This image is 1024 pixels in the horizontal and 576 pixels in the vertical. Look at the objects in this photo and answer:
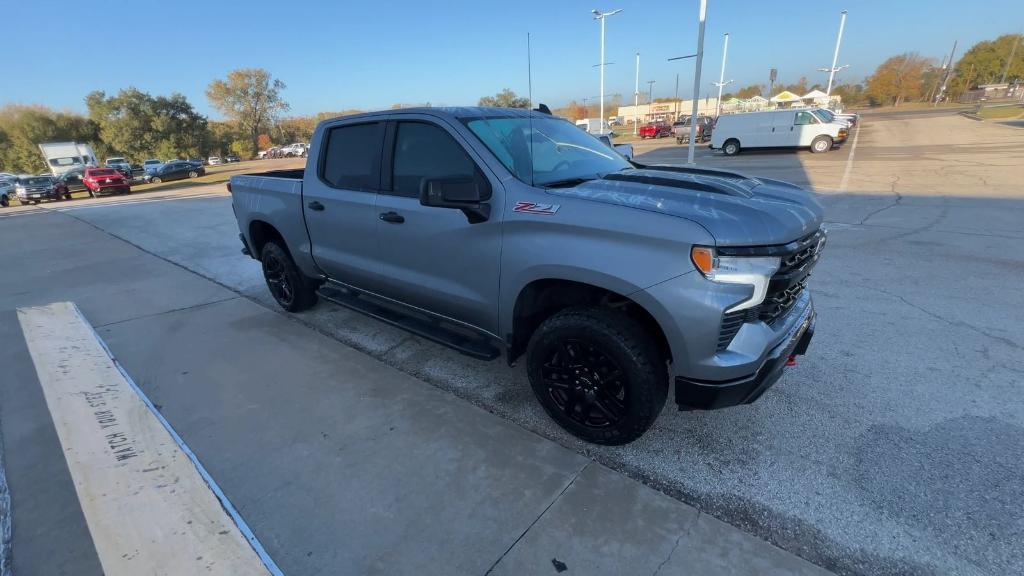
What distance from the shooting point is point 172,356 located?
4094 mm

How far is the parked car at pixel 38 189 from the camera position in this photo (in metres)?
21.9

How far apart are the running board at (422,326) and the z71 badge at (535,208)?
0.91 meters

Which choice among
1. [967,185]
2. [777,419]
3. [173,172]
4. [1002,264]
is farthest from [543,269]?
[173,172]

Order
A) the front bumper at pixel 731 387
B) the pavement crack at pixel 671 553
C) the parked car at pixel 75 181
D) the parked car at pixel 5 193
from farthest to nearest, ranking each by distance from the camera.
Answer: the parked car at pixel 75 181
the parked car at pixel 5 193
the front bumper at pixel 731 387
the pavement crack at pixel 671 553

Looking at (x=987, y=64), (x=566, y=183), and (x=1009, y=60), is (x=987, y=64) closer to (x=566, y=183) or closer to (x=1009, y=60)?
(x=1009, y=60)

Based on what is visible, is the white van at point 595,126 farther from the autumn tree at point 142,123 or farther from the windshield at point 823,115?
the autumn tree at point 142,123

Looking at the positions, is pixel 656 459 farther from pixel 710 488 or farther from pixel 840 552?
pixel 840 552

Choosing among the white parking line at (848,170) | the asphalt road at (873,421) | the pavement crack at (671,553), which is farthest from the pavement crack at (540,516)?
the white parking line at (848,170)

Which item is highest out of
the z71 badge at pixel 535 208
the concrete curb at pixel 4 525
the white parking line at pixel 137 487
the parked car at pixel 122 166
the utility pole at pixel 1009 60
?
the utility pole at pixel 1009 60

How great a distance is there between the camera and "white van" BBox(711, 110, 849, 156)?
64.9ft

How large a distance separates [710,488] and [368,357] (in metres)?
2.73

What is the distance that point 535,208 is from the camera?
249 centimetres

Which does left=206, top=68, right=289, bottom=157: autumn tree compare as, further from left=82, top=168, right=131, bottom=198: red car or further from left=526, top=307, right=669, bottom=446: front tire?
left=526, top=307, right=669, bottom=446: front tire

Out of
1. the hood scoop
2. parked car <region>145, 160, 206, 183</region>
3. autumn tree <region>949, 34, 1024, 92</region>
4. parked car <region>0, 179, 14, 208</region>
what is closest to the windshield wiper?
the hood scoop
